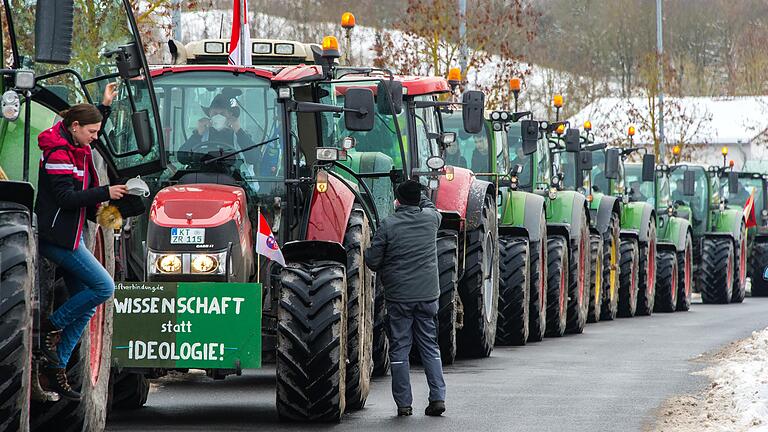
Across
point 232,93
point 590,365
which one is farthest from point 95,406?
point 590,365

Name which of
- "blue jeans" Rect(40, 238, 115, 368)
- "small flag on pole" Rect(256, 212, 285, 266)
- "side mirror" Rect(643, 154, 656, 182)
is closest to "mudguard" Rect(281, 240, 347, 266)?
"small flag on pole" Rect(256, 212, 285, 266)

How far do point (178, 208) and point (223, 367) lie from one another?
46.5 inches

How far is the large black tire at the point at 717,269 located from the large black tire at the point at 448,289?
16.3m

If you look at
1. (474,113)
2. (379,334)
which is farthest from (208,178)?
(474,113)

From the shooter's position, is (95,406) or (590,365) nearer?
(95,406)

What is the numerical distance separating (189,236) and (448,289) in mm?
5318

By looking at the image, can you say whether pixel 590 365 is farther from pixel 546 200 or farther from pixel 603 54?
pixel 603 54

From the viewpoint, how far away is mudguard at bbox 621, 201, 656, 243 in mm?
27641

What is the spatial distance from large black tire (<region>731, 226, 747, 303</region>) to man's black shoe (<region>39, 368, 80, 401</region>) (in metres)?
24.9

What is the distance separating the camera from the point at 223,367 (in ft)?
36.5

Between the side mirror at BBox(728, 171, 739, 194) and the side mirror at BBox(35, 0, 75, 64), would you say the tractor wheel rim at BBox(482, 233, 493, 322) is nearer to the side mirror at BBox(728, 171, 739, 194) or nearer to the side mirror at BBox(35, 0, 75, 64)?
the side mirror at BBox(35, 0, 75, 64)

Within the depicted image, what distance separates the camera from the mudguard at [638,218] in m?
27.6

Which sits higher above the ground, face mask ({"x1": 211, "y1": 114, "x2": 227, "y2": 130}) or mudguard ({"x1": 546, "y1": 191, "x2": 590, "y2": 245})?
face mask ({"x1": 211, "y1": 114, "x2": 227, "y2": 130})

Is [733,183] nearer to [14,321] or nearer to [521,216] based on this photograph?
[521,216]
